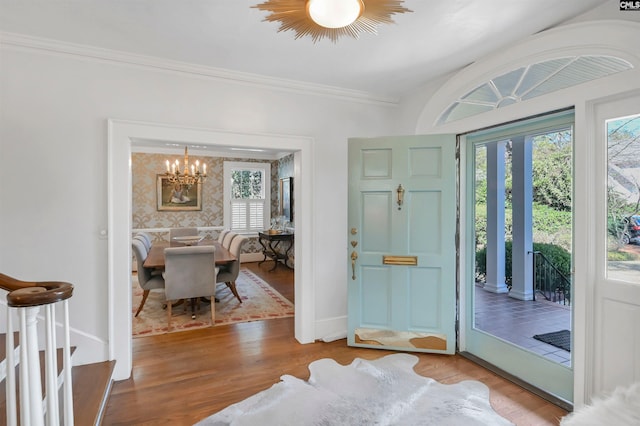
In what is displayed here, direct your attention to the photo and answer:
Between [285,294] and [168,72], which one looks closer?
[168,72]

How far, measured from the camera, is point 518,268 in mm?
2848

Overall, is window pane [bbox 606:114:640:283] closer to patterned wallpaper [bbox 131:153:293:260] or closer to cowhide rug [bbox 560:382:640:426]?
cowhide rug [bbox 560:382:640:426]

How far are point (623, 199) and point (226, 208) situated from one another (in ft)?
22.8

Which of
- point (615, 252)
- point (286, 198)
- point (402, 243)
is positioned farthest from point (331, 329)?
point (286, 198)

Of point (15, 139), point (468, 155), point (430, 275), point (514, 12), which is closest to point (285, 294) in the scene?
point (430, 275)

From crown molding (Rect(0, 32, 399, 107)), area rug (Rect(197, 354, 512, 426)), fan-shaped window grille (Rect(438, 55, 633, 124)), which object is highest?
crown molding (Rect(0, 32, 399, 107))

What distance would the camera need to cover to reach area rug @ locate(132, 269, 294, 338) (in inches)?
157

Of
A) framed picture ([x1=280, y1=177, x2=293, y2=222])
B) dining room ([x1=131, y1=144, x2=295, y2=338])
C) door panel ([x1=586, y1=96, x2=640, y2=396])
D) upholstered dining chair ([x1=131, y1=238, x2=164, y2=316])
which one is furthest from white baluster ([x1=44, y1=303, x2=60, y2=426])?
framed picture ([x1=280, y1=177, x2=293, y2=222])

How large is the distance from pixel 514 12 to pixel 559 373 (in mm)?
2491

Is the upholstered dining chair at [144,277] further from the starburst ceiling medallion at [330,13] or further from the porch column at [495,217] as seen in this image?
the porch column at [495,217]

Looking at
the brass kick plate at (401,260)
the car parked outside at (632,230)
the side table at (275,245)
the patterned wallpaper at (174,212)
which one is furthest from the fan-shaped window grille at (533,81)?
the patterned wallpaper at (174,212)

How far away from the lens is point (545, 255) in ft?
8.66

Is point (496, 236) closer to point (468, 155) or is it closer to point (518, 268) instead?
point (518, 268)

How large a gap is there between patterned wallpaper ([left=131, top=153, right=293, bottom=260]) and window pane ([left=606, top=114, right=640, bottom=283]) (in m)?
5.78
